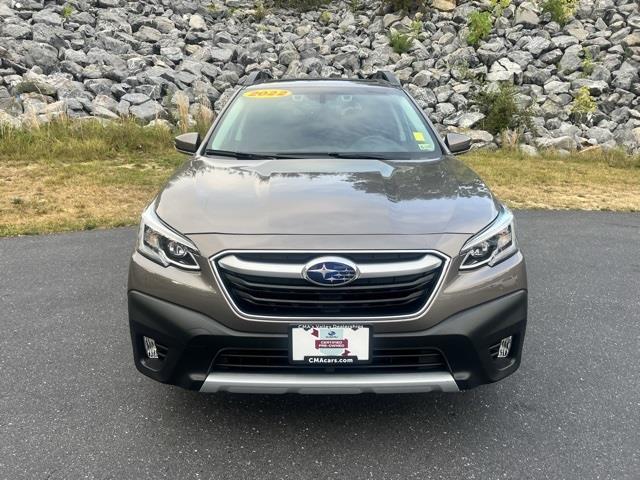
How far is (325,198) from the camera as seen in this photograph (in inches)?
112

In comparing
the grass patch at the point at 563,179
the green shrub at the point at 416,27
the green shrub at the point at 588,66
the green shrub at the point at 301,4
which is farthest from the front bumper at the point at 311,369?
the green shrub at the point at 301,4

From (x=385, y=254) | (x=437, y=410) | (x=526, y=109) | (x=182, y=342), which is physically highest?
(x=385, y=254)

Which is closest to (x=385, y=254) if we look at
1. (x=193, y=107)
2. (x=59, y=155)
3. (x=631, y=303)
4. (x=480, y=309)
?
(x=480, y=309)

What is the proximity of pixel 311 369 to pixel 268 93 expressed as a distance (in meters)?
2.56

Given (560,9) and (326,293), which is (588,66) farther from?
(326,293)

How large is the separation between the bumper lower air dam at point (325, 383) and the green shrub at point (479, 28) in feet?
50.2

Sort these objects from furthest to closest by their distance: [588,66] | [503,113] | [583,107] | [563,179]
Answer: [588,66], [583,107], [503,113], [563,179]

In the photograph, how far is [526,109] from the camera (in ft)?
42.2

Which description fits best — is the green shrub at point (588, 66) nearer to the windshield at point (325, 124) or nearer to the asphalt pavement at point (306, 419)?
the windshield at point (325, 124)

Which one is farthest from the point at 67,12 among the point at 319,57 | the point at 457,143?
the point at 457,143

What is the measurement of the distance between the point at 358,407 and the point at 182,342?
1017 millimetres

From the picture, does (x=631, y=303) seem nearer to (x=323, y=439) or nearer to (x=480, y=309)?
(x=480, y=309)

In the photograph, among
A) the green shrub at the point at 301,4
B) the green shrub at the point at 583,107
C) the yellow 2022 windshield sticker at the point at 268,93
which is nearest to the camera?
the yellow 2022 windshield sticker at the point at 268,93

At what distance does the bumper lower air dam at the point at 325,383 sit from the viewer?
2.45 m
